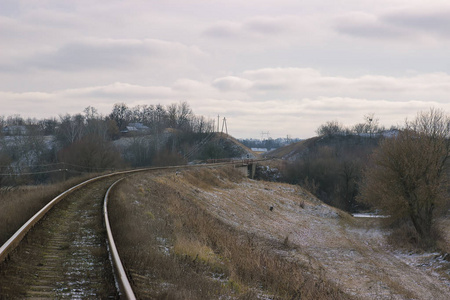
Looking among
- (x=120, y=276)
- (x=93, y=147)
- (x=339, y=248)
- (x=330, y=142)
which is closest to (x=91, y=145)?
(x=93, y=147)

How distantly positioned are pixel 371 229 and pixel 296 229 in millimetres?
11308

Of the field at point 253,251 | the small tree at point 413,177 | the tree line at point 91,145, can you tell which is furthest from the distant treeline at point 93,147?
the small tree at point 413,177

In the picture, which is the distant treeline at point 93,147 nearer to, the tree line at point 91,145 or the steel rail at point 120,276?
the tree line at point 91,145

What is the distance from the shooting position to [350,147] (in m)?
127

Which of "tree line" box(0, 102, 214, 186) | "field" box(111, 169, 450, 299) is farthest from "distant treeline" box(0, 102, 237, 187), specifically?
"field" box(111, 169, 450, 299)

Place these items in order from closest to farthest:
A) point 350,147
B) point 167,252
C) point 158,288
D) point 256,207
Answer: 1. point 158,288
2. point 167,252
3. point 256,207
4. point 350,147

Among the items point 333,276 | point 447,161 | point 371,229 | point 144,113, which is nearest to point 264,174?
point 371,229

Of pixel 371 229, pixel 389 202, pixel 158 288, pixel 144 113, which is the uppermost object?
pixel 144 113

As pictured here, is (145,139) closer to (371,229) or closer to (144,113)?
(371,229)

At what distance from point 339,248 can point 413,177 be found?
858cm

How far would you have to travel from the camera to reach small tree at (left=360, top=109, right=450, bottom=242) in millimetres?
30016

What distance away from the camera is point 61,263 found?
23.3 ft

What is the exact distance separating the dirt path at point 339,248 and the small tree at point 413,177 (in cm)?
346

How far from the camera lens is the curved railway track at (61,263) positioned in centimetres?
555
